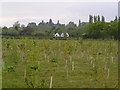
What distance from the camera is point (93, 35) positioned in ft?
146

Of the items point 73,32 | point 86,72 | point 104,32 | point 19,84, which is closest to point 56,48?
point 86,72

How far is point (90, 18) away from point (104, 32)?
3169 cm

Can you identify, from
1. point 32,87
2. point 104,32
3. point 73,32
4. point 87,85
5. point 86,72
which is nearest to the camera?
point 32,87

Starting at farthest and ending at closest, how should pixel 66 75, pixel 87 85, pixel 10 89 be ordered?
pixel 66 75, pixel 87 85, pixel 10 89

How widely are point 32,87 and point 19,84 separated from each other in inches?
54.4

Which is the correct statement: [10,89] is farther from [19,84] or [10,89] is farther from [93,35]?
[93,35]

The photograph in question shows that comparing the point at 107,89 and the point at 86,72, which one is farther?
the point at 86,72

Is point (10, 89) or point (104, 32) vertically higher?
point (104, 32)

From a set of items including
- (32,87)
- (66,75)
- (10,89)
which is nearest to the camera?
(32,87)

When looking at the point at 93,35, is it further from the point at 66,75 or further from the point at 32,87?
the point at 32,87

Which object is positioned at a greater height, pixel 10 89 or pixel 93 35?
pixel 93 35

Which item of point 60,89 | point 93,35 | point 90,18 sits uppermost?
point 90,18

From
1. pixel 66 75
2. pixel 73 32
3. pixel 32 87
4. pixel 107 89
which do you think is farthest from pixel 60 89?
pixel 73 32

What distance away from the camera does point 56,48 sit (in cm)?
2120
